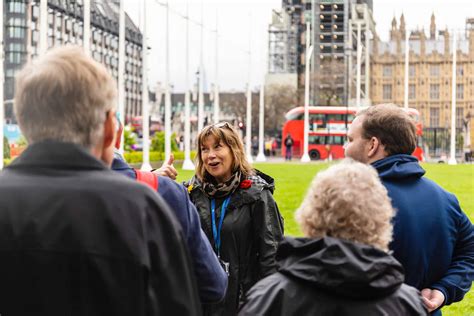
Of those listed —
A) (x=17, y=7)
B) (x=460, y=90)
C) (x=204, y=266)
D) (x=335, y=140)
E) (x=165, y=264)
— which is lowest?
(x=335, y=140)

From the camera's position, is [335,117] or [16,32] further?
[16,32]

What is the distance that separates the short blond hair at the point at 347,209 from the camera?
2.63 meters

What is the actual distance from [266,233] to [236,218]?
176 millimetres

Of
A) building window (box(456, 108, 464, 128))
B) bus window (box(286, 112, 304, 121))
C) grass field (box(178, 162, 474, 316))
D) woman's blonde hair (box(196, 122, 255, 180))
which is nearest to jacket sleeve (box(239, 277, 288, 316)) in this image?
woman's blonde hair (box(196, 122, 255, 180))

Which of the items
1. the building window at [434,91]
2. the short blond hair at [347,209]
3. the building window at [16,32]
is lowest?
the short blond hair at [347,209]

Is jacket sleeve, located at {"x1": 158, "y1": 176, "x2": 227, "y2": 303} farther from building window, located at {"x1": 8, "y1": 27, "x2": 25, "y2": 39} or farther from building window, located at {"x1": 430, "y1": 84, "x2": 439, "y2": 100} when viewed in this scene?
building window, located at {"x1": 430, "y1": 84, "x2": 439, "y2": 100}

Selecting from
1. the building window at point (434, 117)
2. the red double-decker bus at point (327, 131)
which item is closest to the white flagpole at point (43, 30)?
the red double-decker bus at point (327, 131)

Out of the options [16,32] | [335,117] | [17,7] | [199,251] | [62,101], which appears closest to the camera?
[62,101]

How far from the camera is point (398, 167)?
12.1ft

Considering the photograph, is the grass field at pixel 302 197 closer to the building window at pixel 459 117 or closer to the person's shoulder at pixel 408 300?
the person's shoulder at pixel 408 300

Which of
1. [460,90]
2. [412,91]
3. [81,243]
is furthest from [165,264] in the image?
[412,91]

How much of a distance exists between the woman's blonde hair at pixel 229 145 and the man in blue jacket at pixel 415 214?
124 centimetres

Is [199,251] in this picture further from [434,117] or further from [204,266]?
[434,117]

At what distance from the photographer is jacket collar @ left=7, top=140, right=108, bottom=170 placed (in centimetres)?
219
